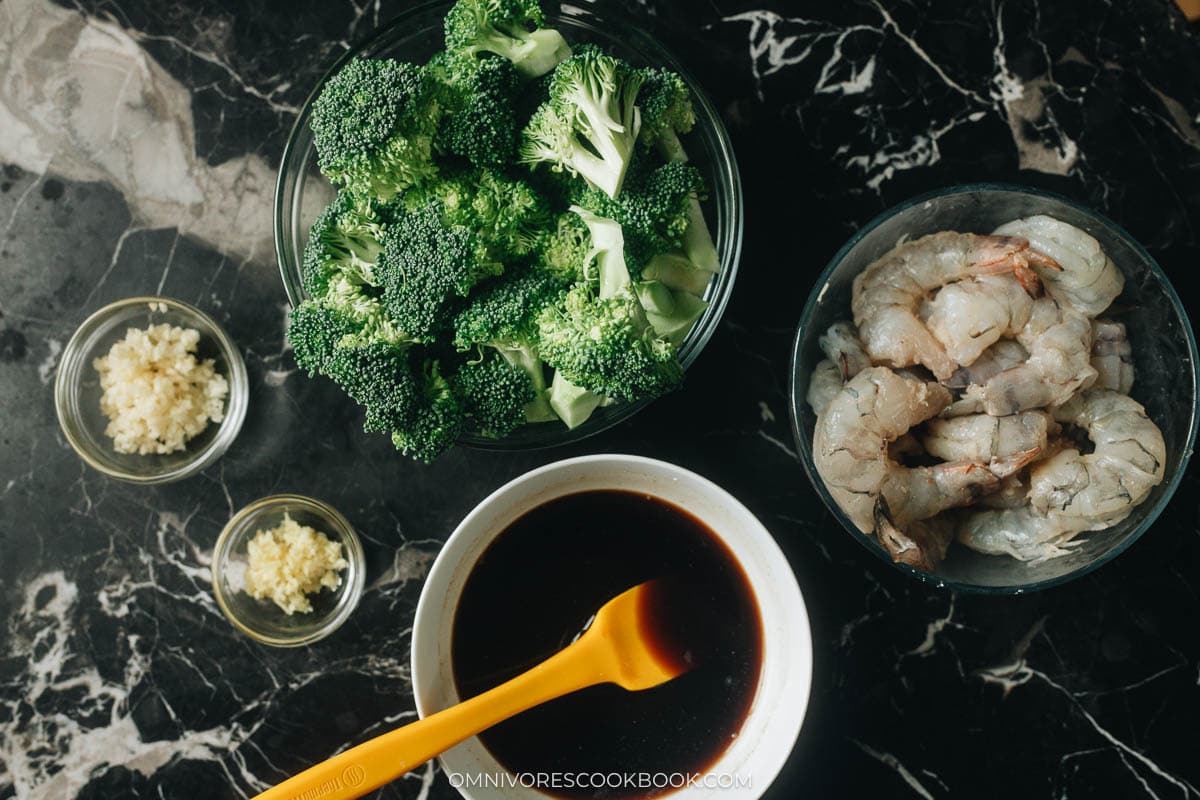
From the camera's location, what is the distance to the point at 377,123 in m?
1.56

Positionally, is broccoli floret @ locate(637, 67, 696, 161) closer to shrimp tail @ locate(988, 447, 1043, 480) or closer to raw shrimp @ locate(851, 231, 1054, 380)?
raw shrimp @ locate(851, 231, 1054, 380)

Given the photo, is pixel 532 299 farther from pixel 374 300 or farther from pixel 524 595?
pixel 524 595

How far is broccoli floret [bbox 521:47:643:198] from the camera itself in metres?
1.60

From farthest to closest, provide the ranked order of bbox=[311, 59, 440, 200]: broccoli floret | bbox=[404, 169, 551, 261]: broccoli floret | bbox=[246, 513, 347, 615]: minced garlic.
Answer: bbox=[246, 513, 347, 615]: minced garlic, bbox=[404, 169, 551, 261]: broccoli floret, bbox=[311, 59, 440, 200]: broccoli floret

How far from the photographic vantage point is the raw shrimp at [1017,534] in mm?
1721

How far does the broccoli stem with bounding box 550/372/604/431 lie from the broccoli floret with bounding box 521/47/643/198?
358 millimetres

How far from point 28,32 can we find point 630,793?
6.92 ft

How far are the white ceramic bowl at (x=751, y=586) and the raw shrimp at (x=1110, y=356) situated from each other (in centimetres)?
70

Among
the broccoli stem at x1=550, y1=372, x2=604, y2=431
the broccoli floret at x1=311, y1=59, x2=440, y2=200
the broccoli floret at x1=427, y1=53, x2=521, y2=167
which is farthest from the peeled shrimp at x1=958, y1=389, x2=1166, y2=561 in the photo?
the broccoli floret at x1=311, y1=59, x2=440, y2=200

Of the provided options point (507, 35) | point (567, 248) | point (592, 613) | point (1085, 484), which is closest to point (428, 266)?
point (567, 248)

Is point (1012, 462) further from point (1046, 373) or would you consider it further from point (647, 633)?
point (647, 633)

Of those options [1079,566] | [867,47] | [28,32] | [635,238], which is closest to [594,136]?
[635,238]

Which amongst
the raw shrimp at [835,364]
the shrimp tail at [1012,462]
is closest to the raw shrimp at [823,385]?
the raw shrimp at [835,364]

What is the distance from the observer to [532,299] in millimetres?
1676
